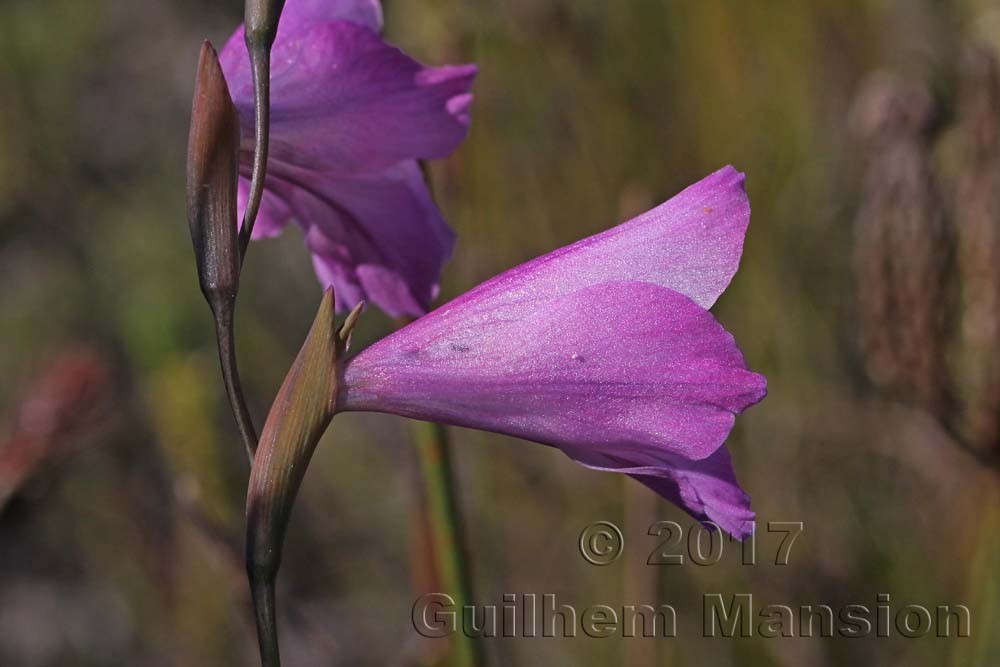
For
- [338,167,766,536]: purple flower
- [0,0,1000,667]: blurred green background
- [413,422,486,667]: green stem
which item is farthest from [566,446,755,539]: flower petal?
[0,0,1000,667]: blurred green background

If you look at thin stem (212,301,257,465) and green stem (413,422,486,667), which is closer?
thin stem (212,301,257,465)

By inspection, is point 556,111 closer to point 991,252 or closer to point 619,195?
point 619,195

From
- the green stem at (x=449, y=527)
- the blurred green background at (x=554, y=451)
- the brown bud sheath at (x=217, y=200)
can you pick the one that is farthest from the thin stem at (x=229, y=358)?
Result: the blurred green background at (x=554, y=451)

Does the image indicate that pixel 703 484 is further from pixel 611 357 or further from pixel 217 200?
pixel 217 200

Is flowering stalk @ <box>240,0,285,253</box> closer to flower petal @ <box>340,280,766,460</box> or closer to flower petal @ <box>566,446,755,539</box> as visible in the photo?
flower petal @ <box>340,280,766,460</box>

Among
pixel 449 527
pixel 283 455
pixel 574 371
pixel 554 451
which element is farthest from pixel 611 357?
pixel 554 451

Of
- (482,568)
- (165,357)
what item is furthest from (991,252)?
(165,357)

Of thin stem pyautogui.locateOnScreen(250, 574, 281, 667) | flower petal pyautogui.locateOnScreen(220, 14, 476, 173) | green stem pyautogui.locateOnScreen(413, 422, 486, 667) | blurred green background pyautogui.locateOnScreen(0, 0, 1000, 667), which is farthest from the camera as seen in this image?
blurred green background pyautogui.locateOnScreen(0, 0, 1000, 667)

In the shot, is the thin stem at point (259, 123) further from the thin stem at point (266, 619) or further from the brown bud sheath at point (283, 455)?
the thin stem at point (266, 619)
